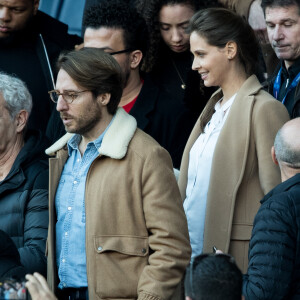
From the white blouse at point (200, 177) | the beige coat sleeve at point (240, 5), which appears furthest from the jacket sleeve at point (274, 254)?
the beige coat sleeve at point (240, 5)

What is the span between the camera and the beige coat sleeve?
5.79m

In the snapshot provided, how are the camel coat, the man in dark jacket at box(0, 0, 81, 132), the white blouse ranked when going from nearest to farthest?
the camel coat
the white blouse
the man in dark jacket at box(0, 0, 81, 132)

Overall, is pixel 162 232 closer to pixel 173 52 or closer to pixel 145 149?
pixel 145 149

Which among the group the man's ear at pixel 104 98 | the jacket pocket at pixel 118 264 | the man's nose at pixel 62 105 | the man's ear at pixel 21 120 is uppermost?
the man's ear at pixel 104 98

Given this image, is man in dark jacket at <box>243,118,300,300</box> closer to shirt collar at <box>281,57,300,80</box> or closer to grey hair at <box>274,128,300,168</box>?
grey hair at <box>274,128,300,168</box>

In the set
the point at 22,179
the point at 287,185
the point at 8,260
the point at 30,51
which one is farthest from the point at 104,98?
the point at 30,51

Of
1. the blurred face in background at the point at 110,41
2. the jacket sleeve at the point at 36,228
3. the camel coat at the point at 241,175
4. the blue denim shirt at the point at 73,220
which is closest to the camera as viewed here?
the blue denim shirt at the point at 73,220

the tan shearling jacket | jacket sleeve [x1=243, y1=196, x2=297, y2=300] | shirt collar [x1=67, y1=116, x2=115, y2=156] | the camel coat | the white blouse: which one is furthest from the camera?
the white blouse

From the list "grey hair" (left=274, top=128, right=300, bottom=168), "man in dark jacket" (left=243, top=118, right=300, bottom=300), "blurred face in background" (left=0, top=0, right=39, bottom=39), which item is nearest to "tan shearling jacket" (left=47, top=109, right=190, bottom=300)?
"man in dark jacket" (left=243, top=118, right=300, bottom=300)

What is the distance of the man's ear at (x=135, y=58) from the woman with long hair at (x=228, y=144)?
2.23 feet

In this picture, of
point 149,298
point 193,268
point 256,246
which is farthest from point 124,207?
point 193,268

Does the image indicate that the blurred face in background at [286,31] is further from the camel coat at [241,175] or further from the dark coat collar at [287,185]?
the dark coat collar at [287,185]

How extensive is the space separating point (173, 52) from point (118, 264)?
2106 mm

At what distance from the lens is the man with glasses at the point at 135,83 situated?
4.95 metres
